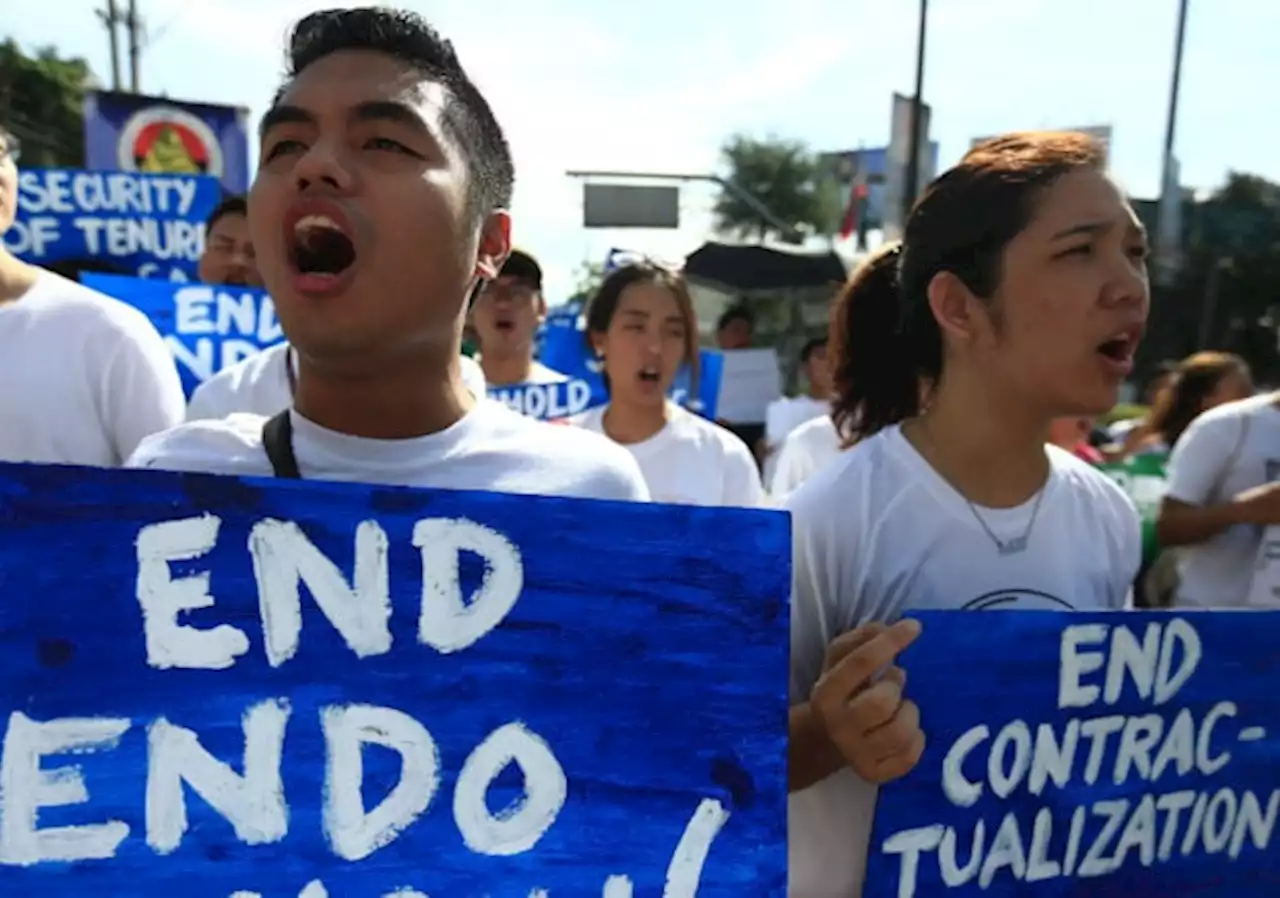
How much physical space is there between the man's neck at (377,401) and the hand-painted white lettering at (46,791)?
41 centimetres

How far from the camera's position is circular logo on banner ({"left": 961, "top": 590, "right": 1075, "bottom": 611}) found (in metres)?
1.53

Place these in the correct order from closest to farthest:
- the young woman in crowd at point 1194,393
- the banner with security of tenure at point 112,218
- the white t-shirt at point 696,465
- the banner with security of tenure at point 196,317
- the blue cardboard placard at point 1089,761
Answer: the blue cardboard placard at point 1089,761
the white t-shirt at point 696,465
the banner with security of tenure at point 196,317
the young woman in crowd at point 1194,393
the banner with security of tenure at point 112,218

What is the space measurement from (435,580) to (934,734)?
0.65 m

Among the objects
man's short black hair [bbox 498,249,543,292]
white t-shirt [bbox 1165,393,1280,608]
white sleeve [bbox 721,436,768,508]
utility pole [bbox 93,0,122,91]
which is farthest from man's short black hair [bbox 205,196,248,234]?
utility pole [bbox 93,0,122,91]

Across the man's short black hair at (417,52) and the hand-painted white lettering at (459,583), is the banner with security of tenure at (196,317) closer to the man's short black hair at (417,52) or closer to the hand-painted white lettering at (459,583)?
the man's short black hair at (417,52)

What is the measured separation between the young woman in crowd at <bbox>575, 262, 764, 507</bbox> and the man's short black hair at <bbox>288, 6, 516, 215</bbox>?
5.68 feet

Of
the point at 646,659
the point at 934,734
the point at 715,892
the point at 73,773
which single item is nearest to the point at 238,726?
the point at 73,773

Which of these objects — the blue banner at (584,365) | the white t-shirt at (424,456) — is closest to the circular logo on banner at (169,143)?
the blue banner at (584,365)

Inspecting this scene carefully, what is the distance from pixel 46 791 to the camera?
40.0 inches

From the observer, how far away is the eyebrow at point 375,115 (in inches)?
48.2

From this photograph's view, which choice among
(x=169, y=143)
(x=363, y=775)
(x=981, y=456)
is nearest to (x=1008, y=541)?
(x=981, y=456)

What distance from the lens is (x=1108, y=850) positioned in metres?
1.49

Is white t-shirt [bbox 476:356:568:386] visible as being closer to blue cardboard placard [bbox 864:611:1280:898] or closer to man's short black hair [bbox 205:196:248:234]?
man's short black hair [bbox 205:196:248:234]

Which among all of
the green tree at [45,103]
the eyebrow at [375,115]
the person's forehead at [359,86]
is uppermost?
the green tree at [45,103]
